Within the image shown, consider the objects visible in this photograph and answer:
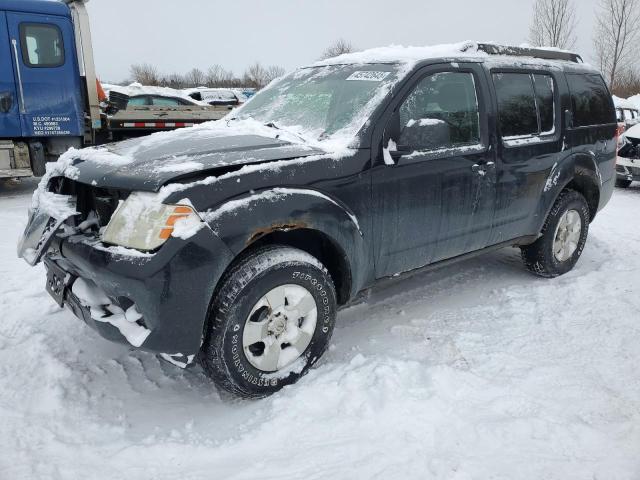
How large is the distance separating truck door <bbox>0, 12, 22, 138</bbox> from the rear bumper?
661 centimetres

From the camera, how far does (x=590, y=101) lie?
186 inches

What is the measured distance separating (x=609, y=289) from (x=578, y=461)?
8.04 feet

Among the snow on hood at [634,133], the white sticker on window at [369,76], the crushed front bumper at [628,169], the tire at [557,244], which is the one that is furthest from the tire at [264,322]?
the snow on hood at [634,133]

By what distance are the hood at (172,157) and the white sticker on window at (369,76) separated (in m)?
0.70

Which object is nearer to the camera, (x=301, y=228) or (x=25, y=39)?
(x=301, y=228)

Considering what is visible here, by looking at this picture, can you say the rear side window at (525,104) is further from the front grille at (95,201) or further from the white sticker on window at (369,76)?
the front grille at (95,201)

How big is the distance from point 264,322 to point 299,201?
67 centimetres

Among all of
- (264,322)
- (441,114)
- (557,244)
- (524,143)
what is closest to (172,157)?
(264,322)

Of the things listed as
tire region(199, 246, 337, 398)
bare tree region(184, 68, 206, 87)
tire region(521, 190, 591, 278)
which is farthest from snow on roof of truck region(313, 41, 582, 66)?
bare tree region(184, 68, 206, 87)

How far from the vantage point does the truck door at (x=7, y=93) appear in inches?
307

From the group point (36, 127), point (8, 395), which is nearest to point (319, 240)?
point (8, 395)

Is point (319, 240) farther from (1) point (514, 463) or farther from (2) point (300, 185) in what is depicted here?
(1) point (514, 463)

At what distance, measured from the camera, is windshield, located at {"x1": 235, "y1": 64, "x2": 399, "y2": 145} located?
329 cm

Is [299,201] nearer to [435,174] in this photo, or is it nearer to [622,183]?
[435,174]
